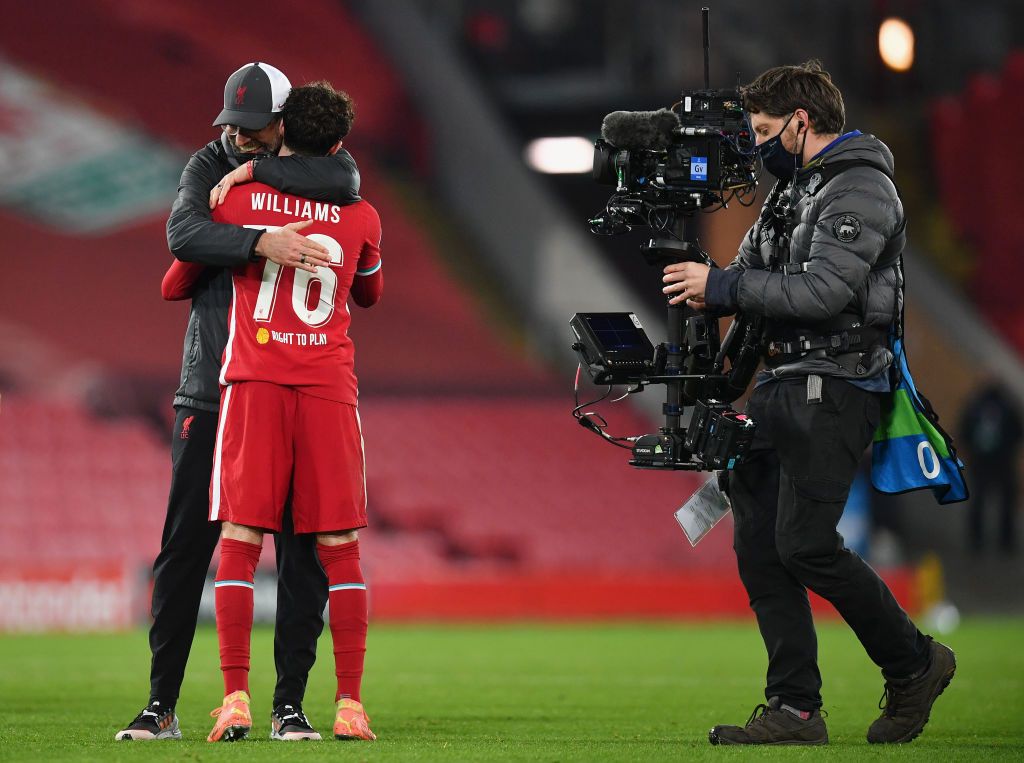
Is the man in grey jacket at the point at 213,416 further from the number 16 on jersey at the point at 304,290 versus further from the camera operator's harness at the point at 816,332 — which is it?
the camera operator's harness at the point at 816,332

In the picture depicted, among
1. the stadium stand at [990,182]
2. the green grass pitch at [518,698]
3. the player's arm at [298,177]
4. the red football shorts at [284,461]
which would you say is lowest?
the green grass pitch at [518,698]

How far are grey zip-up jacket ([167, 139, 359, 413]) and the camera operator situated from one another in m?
1.12

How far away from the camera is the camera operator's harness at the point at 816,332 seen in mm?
4781

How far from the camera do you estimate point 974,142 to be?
66.3ft

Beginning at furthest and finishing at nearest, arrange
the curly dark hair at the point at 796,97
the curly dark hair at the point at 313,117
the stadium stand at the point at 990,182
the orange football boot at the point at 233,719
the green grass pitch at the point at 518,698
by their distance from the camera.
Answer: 1. the stadium stand at the point at 990,182
2. the curly dark hair at the point at 796,97
3. the curly dark hair at the point at 313,117
4. the orange football boot at the point at 233,719
5. the green grass pitch at the point at 518,698

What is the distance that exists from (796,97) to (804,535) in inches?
55.0

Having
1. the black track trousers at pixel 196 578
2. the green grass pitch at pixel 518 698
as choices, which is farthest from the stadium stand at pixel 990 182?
the black track trousers at pixel 196 578

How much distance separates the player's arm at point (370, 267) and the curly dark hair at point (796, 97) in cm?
126

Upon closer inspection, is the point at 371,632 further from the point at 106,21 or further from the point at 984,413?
the point at 106,21

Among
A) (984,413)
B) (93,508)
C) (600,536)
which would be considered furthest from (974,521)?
(93,508)

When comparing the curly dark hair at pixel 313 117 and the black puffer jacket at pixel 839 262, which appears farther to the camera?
the curly dark hair at pixel 313 117

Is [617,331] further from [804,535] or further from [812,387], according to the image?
[804,535]

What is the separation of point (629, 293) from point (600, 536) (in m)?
4.93

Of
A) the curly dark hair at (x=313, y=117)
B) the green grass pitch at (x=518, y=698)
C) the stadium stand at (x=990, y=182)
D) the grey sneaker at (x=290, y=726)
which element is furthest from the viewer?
the stadium stand at (x=990, y=182)
